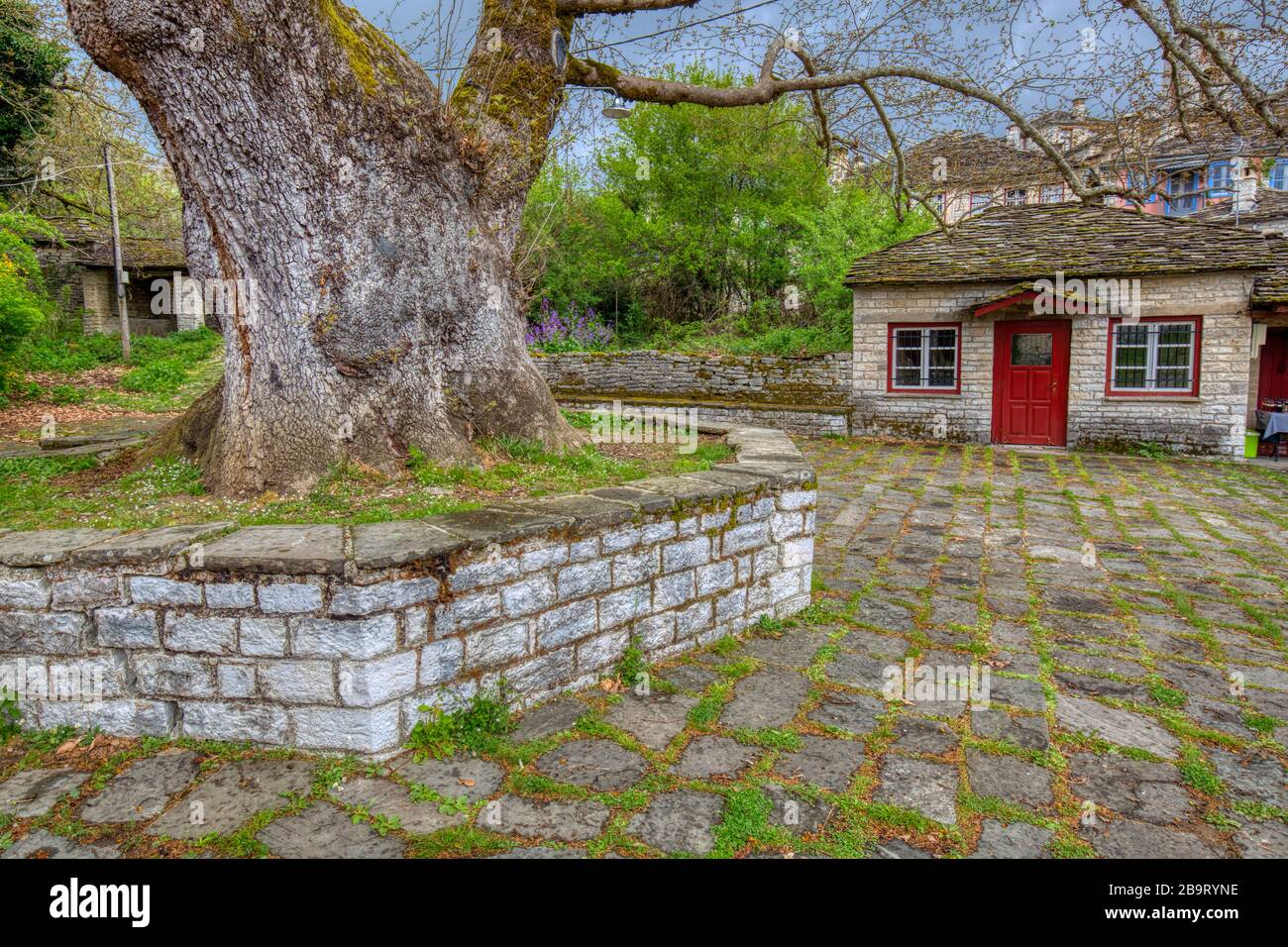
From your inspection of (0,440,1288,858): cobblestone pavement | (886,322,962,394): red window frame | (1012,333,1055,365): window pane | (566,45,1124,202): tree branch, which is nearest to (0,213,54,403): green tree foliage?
(566,45,1124,202): tree branch

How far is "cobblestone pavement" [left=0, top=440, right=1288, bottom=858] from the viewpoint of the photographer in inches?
103

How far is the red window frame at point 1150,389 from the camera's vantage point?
11789 millimetres

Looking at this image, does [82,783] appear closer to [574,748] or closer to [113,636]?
[113,636]

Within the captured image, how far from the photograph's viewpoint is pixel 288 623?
9.84 feet

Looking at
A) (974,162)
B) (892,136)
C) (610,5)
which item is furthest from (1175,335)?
(610,5)

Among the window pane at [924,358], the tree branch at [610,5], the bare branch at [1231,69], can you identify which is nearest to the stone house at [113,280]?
the window pane at [924,358]

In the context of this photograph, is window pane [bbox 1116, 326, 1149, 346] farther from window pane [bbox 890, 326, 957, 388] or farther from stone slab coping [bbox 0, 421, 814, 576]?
stone slab coping [bbox 0, 421, 814, 576]

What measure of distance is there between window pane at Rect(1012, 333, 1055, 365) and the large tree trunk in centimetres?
1083

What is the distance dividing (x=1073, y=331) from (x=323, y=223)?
1223 cm

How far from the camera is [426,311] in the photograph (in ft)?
14.5

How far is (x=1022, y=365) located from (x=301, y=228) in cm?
1224

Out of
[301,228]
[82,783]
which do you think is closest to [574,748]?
[82,783]

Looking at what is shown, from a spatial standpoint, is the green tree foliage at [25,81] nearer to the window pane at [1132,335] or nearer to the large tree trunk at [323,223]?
the large tree trunk at [323,223]

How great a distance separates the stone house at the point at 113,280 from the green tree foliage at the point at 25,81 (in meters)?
6.97
